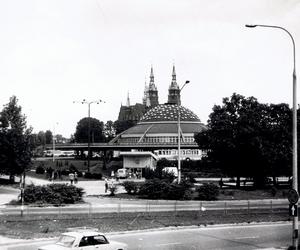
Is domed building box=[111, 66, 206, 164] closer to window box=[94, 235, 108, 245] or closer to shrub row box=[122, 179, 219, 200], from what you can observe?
shrub row box=[122, 179, 219, 200]

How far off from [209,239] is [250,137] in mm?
35229

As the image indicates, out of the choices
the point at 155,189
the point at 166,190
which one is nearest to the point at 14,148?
the point at 155,189

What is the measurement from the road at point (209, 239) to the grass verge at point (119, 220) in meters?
1.22

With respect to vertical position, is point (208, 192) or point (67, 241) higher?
point (67, 241)

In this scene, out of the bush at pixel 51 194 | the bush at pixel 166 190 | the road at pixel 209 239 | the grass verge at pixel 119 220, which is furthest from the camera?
the bush at pixel 166 190

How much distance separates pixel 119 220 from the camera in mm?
27984

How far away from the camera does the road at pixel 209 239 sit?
69.5 feet

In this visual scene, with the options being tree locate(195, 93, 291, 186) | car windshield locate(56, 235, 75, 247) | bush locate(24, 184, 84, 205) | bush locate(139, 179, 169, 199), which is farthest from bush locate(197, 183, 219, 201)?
car windshield locate(56, 235, 75, 247)

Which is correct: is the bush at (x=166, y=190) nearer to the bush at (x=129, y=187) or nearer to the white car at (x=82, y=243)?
the bush at (x=129, y=187)

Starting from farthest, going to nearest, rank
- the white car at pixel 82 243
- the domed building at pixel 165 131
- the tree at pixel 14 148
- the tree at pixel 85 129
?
the tree at pixel 85 129 < the domed building at pixel 165 131 < the tree at pixel 14 148 < the white car at pixel 82 243

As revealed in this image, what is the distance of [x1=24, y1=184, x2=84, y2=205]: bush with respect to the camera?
3569 cm

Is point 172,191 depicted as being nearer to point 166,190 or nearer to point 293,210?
point 166,190

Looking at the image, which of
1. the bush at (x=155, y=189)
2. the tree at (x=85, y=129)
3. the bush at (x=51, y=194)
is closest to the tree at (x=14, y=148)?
the bush at (x=155, y=189)

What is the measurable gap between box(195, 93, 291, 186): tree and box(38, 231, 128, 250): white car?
40990 mm
